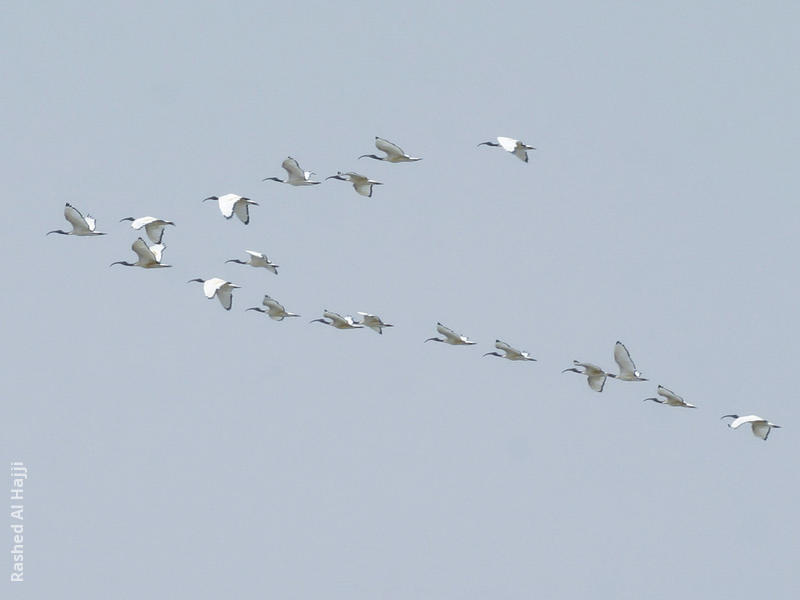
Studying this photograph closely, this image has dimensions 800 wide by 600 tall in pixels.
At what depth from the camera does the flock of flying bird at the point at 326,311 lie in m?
41.6

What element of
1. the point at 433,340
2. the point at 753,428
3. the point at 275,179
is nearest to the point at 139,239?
the point at 275,179

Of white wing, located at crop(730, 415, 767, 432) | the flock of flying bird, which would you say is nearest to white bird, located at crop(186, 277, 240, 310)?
the flock of flying bird

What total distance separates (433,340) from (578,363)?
623 cm

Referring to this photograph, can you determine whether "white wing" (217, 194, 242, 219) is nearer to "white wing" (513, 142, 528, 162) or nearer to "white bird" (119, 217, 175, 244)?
"white bird" (119, 217, 175, 244)

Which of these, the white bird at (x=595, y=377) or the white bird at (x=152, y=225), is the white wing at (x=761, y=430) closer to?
the white bird at (x=595, y=377)

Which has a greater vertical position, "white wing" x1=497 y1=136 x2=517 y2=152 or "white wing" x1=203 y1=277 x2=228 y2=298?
"white wing" x1=497 y1=136 x2=517 y2=152

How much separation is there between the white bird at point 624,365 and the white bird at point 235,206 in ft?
28.9

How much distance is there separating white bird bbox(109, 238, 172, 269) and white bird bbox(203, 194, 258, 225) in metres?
2.59

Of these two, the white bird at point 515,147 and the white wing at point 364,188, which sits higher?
the white bird at point 515,147

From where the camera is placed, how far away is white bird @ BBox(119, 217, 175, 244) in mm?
43250

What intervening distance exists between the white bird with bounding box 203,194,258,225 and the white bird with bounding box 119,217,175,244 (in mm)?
2233

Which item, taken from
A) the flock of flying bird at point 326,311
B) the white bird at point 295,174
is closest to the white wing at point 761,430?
the flock of flying bird at point 326,311

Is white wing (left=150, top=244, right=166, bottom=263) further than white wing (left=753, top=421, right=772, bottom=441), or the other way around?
white wing (left=150, top=244, right=166, bottom=263)

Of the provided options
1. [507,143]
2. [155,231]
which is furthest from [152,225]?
[507,143]
